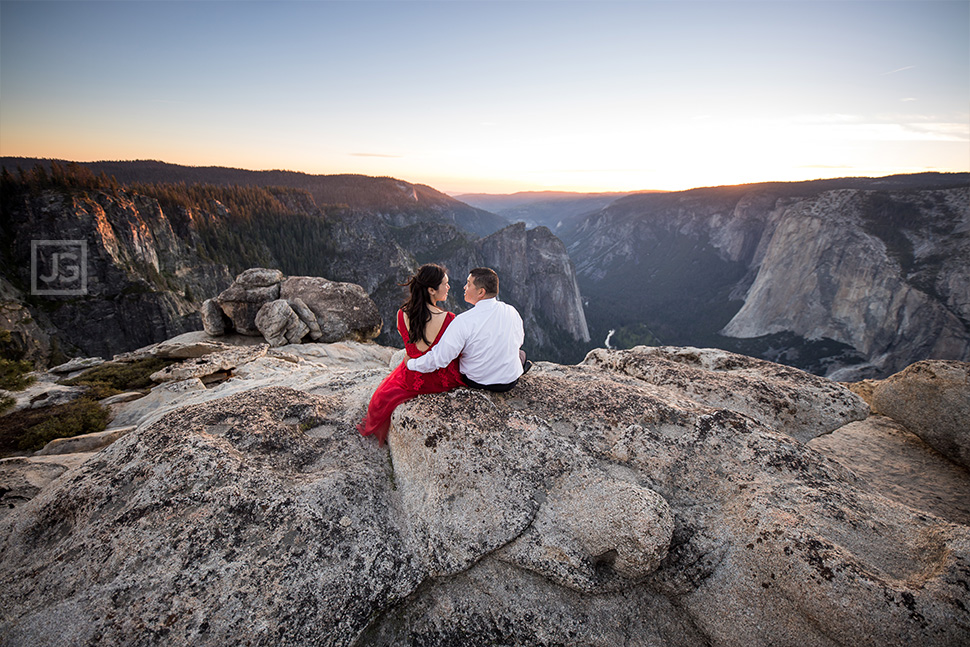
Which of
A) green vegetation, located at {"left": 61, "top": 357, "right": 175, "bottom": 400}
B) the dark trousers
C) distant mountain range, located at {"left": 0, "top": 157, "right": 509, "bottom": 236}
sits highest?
distant mountain range, located at {"left": 0, "top": 157, "right": 509, "bottom": 236}

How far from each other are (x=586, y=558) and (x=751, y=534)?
1776 mm

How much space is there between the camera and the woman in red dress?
5.56 metres

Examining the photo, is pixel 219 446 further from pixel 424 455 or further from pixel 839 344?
pixel 839 344

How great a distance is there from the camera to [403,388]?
566cm

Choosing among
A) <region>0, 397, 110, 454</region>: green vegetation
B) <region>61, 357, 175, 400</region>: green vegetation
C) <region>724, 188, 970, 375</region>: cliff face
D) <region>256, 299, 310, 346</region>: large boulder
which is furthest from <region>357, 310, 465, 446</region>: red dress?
<region>724, 188, 970, 375</region>: cliff face

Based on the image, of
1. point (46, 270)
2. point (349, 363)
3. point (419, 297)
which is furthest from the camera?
point (46, 270)

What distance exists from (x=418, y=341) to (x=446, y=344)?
0.65 m

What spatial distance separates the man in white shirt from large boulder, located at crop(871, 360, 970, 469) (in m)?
7.34

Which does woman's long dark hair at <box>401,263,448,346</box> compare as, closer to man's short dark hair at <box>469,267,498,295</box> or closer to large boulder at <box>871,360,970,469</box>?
man's short dark hair at <box>469,267,498,295</box>

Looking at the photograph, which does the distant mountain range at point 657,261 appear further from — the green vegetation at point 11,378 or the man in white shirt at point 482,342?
the man in white shirt at point 482,342

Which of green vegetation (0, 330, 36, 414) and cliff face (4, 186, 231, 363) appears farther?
cliff face (4, 186, 231, 363)

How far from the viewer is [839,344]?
7562 centimetres

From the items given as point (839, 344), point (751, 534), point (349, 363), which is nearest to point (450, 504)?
point (751, 534)

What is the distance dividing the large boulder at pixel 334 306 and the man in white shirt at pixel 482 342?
14.7m
